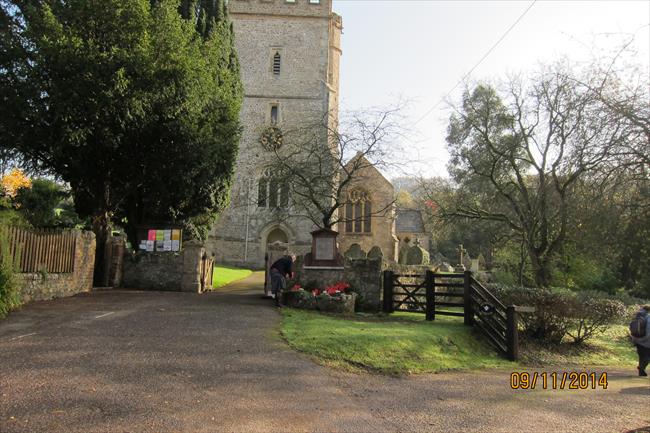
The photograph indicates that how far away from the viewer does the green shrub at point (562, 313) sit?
38.0ft

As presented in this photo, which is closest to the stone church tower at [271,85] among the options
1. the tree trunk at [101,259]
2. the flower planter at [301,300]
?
the tree trunk at [101,259]

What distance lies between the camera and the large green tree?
45.3 ft

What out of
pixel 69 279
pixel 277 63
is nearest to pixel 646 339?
pixel 69 279

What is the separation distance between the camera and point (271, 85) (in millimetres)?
38719

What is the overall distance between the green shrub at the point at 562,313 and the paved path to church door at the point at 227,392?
2087 millimetres

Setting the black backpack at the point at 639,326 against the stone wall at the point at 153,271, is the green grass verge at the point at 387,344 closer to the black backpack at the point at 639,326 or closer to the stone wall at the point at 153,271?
the black backpack at the point at 639,326

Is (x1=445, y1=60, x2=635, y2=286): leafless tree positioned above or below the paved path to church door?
above

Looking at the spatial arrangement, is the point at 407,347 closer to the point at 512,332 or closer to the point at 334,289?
the point at 512,332

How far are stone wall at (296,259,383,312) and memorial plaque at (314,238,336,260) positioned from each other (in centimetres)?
40

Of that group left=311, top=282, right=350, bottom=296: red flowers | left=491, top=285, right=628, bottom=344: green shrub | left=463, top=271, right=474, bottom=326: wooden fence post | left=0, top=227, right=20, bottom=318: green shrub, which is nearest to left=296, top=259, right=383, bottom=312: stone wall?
left=311, top=282, right=350, bottom=296: red flowers

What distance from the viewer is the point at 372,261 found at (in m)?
14.8

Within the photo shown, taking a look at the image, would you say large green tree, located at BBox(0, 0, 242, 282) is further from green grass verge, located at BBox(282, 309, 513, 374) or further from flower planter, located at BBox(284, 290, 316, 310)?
green grass verge, located at BBox(282, 309, 513, 374)

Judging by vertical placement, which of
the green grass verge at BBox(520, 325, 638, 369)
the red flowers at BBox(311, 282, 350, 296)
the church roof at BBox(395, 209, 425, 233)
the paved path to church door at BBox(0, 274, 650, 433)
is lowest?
the green grass verge at BBox(520, 325, 638, 369)

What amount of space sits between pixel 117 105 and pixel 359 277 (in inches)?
→ 344
